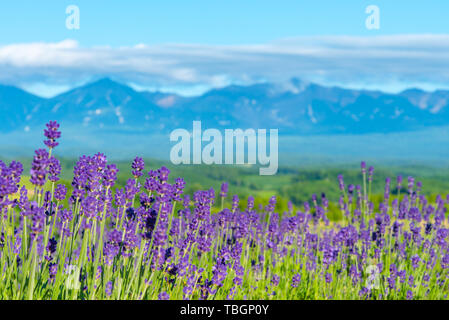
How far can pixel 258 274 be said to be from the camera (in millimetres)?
6121

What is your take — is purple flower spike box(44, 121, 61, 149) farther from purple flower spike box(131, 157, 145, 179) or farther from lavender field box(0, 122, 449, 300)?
purple flower spike box(131, 157, 145, 179)

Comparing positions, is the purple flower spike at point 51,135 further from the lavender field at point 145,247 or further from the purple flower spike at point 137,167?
the purple flower spike at point 137,167

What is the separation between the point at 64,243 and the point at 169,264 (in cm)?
82

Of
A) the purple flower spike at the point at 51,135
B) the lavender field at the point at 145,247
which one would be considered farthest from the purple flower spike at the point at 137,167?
the purple flower spike at the point at 51,135

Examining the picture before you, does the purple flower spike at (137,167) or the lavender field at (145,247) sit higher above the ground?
the purple flower spike at (137,167)

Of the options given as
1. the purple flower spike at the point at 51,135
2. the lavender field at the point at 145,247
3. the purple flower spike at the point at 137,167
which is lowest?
the lavender field at the point at 145,247

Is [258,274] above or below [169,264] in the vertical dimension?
below

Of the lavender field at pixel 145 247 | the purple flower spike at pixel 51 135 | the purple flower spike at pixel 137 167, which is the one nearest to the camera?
the purple flower spike at pixel 51 135

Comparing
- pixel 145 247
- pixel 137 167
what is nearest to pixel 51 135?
Result: pixel 137 167

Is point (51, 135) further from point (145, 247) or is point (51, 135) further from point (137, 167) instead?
point (145, 247)

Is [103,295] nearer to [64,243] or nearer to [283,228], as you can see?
[64,243]

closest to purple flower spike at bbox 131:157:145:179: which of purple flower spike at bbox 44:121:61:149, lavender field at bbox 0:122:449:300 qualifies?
lavender field at bbox 0:122:449:300
